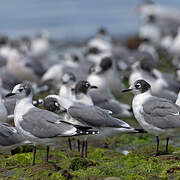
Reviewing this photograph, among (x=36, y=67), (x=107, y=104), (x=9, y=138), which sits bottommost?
(x=9, y=138)

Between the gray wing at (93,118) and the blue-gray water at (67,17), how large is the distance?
28.5 meters

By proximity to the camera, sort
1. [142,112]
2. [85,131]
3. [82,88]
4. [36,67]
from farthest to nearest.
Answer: [36,67] < [82,88] < [142,112] < [85,131]

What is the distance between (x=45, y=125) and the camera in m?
7.36

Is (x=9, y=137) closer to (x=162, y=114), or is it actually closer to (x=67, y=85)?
(x=162, y=114)

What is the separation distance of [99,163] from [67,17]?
41.3 metres

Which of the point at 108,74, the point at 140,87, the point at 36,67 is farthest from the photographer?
the point at 36,67

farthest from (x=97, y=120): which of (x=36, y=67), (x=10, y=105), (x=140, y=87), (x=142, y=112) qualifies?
(x=36, y=67)

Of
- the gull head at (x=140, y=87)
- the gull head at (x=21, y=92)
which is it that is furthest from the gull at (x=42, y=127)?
the gull head at (x=140, y=87)

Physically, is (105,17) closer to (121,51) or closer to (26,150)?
(121,51)

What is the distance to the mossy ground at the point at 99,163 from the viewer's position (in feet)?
21.2

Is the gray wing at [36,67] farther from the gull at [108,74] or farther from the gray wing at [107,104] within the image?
the gray wing at [107,104]

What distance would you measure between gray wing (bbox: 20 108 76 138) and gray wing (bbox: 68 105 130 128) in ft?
2.57

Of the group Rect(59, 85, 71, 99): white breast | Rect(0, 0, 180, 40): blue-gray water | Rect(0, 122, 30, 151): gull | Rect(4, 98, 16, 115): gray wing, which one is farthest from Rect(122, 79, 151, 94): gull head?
Rect(0, 0, 180, 40): blue-gray water

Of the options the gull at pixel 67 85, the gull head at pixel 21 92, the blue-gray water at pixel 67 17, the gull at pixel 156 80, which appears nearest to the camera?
the gull head at pixel 21 92
